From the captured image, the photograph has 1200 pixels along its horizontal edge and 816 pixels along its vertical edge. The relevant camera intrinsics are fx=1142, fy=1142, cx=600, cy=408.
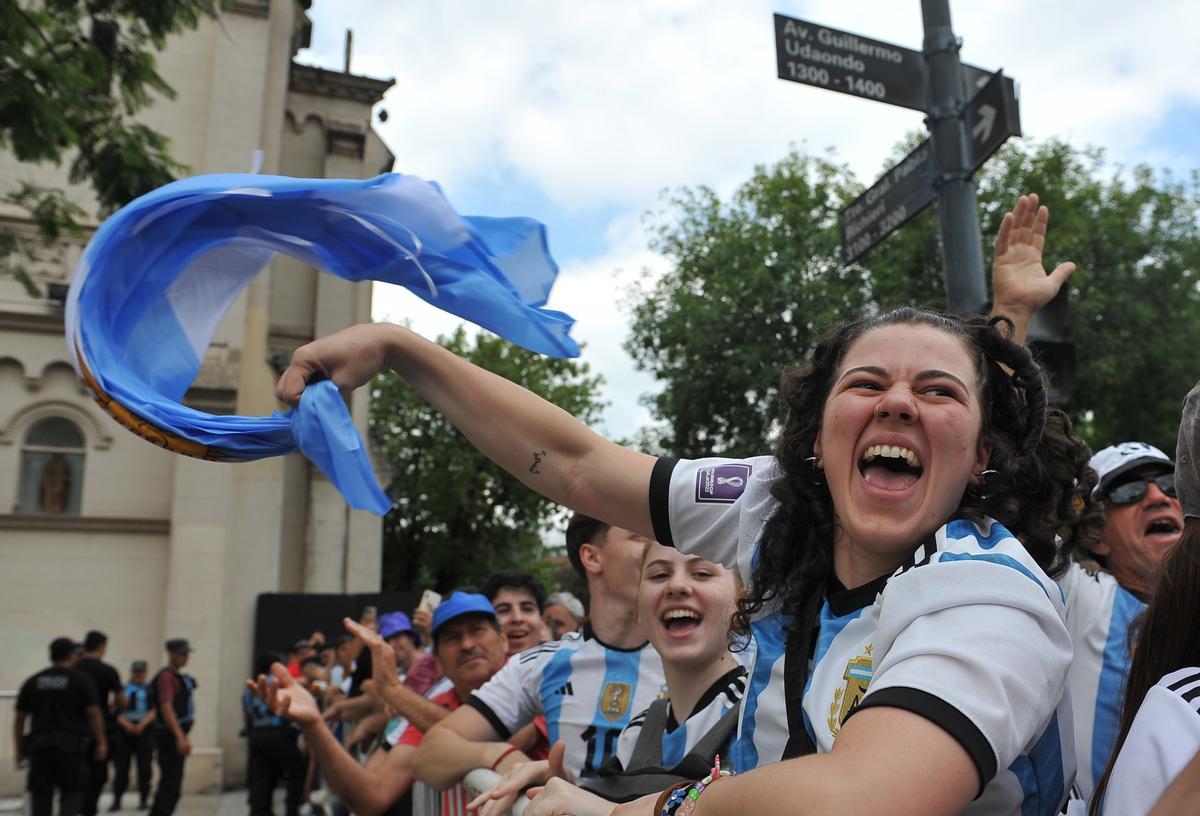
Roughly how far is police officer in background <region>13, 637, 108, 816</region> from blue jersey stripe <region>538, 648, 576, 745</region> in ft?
26.0

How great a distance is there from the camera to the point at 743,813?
142cm

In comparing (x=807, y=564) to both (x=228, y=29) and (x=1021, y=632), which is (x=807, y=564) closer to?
(x=1021, y=632)

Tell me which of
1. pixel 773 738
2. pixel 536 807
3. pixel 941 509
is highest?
pixel 941 509

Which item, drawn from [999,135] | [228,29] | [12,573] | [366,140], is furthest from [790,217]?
[999,135]

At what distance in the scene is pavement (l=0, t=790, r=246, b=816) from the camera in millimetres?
13523

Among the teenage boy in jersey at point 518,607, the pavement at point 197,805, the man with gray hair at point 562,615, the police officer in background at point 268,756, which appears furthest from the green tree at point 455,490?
the teenage boy in jersey at point 518,607

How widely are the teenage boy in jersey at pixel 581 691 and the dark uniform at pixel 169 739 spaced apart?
28.4 feet

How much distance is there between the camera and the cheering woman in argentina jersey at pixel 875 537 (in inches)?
53.7

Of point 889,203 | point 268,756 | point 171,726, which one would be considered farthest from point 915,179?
point 171,726

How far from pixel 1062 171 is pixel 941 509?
25.6m

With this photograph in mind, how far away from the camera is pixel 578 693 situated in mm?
3844

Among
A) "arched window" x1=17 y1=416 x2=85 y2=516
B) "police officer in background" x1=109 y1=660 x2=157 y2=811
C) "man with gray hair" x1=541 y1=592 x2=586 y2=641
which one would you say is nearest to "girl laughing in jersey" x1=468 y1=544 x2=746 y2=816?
"man with gray hair" x1=541 y1=592 x2=586 y2=641

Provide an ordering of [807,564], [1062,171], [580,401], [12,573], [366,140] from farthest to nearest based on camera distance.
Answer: [580,401] → [1062,171] → [366,140] → [12,573] → [807,564]

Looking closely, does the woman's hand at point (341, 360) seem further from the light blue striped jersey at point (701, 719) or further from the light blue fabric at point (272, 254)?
the light blue striped jersey at point (701, 719)
